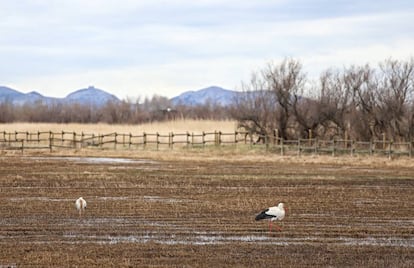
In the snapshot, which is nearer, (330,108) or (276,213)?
(276,213)

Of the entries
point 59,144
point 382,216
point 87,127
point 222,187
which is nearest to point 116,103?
point 87,127

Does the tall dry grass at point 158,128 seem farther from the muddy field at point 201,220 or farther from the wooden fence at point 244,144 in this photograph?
the muddy field at point 201,220

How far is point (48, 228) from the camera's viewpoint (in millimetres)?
16594

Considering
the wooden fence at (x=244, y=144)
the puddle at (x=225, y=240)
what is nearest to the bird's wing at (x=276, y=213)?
the puddle at (x=225, y=240)

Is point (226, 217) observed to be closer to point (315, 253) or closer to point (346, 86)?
point (315, 253)

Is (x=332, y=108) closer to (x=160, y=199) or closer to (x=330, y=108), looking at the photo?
(x=330, y=108)

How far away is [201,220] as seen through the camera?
59.6 ft

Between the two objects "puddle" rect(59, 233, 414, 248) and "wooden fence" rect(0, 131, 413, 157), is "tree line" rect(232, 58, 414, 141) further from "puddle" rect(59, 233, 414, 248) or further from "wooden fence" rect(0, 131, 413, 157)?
"puddle" rect(59, 233, 414, 248)

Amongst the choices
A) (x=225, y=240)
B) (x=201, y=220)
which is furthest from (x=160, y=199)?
(x=225, y=240)

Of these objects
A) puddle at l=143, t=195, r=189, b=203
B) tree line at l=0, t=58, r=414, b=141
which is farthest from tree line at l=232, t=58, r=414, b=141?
puddle at l=143, t=195, r=189, b=203

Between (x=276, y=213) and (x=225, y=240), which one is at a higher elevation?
(x=276, y=213)

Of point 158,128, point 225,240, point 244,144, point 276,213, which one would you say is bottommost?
point 225,240

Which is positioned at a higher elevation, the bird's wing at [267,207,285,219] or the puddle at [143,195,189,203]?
the bird's wing at [267,207,285,219]

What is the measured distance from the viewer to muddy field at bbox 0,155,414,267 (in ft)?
43.8
